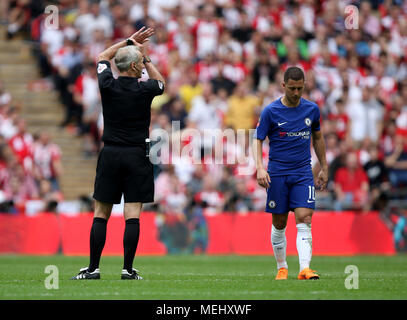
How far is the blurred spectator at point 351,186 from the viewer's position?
20141 mm

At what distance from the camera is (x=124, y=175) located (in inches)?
417

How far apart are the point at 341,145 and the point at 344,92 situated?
7.84 feet

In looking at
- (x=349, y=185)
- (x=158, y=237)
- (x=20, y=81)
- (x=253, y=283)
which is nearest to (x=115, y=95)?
(x=253, y=283)

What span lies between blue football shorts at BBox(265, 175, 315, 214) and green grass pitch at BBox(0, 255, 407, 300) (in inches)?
32.7

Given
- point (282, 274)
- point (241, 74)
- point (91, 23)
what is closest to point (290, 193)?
point (282, 274)

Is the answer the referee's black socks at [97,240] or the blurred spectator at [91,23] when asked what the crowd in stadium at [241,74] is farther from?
the referee's black socks at [97,240]

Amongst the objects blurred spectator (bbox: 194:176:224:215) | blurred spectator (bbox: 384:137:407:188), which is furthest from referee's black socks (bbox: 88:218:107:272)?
blurred spectator (bbox: 384:137:407:188)

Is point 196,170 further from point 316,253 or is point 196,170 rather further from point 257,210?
point 316,253

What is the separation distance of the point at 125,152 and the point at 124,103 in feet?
1.79

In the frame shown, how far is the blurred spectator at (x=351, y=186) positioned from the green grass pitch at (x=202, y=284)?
5.36m

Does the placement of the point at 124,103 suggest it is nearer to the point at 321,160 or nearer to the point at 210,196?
the point at 321,160

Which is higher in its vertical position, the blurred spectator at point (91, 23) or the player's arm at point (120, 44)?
the blurred spectator at point (91, 23)
